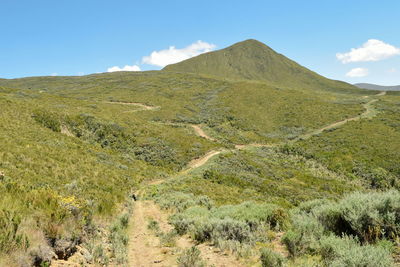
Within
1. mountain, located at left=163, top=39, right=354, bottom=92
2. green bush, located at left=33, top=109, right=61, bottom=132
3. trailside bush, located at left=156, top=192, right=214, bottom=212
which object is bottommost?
trailside bush, located at left=156, top=192, right=214, bottom=212

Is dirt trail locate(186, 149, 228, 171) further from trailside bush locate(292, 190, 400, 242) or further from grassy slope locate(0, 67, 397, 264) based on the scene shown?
trailside bush locate(292, 190, 400, 242)

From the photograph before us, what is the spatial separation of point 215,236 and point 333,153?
119ft

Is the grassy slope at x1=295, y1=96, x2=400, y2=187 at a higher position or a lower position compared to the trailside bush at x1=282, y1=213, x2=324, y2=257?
lower

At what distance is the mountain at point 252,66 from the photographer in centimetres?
13438

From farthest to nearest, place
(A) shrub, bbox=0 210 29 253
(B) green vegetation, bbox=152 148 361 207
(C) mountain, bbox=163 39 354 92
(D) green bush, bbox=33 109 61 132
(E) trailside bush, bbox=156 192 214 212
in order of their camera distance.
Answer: (C) mountain, bbox=163 39 354 92 → (D) green bush, bbox=33 109 61 132 → (B) green vegetation, bbox=152 148 361 207 → (E) trailside bush, bbox=156 192 214 212 → (A) shrub, bbox=0 210 29 253

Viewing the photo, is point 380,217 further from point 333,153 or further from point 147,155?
point 333,153

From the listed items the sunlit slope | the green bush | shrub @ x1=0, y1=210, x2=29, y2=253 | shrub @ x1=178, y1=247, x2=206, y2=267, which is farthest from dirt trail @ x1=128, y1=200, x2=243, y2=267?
the sunlit slope

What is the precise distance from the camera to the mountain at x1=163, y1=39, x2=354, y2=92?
5290 inches

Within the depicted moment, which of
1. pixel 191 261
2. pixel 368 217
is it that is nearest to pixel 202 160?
pixel 191 261

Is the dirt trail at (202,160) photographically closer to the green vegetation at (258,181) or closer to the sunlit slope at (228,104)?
the green vegetation at (258,181)

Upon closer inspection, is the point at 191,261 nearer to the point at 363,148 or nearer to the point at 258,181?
the point at 258,181

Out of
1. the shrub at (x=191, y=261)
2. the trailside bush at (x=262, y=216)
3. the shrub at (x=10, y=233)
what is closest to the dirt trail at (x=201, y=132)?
the trailside bush at (x=262, y=216)

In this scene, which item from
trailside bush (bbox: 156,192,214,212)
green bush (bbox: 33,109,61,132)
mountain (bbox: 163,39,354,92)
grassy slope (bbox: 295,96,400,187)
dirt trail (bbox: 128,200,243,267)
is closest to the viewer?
dirt trail (bbox: 128,200,243,267)

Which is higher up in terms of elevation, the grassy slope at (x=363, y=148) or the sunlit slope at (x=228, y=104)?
the sunlit slope at (x=228, y=104)
